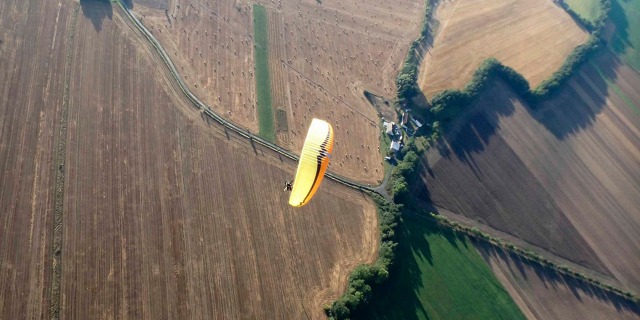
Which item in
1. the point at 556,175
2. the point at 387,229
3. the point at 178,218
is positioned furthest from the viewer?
the point at 556,175

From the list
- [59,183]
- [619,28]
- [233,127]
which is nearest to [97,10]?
[233,127]

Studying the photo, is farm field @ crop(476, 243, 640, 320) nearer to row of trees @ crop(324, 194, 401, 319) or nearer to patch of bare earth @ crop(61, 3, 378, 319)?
row of trees @ crop(324, 194, 401, 319)

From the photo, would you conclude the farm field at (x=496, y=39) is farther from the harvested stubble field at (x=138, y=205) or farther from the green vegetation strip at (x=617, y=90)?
the harvested stubble field at (x=138, y=205)

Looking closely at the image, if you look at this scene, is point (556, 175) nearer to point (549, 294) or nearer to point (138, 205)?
point (549, 294)

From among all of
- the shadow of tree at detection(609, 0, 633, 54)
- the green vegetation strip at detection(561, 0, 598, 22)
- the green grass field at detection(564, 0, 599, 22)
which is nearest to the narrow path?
the green vegetation strip at detection(561, 0, 598, 22)

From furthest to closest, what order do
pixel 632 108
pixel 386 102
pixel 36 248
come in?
1. pixel 632 108
2. pixel 386 102
3. pixel 36 248

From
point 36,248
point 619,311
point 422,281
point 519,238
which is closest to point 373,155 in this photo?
point 422,281

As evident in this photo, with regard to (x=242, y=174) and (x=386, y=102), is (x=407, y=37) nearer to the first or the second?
(x=386, y=102)
